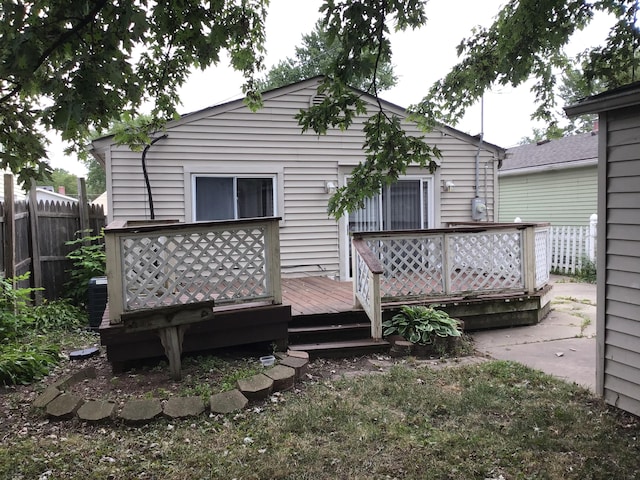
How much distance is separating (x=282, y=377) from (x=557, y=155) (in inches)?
553

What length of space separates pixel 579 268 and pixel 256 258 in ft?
31.6

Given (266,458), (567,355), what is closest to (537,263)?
(567,355)

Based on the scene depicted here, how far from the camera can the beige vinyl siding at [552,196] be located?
13445 mm

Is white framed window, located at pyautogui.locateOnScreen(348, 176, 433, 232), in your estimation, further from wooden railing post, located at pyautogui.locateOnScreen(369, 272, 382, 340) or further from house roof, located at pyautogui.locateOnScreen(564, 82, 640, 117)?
house roof, located at pyautogui.locateOnScreen(564, 82, 640, 117)

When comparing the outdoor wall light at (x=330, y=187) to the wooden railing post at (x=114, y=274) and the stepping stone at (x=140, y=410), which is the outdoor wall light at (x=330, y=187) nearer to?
the wooden railing post at (x=114, y=274)

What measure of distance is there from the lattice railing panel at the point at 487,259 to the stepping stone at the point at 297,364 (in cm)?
270

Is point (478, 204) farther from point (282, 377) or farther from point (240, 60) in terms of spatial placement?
point (282, 377)

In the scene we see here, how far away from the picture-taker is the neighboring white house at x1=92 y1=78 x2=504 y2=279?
745 cm

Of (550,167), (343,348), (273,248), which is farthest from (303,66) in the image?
(343,348)

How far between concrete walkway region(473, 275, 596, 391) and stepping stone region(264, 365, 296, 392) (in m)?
2.41

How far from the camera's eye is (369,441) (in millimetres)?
3066

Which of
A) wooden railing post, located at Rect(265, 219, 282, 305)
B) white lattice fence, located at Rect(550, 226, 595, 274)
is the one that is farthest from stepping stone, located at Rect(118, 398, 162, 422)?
white lattice fence, located at Rect(550, 226, 595, 274)

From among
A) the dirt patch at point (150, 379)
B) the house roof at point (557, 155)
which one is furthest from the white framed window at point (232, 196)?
the house roof at point (557, 155)

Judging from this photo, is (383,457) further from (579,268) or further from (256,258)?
(579,268)
